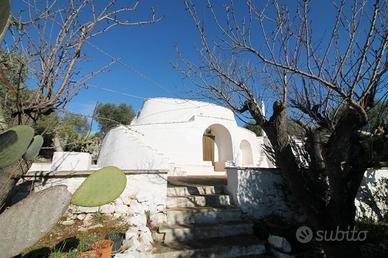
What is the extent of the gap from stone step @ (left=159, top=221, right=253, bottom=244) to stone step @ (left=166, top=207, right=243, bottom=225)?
0.16 metres

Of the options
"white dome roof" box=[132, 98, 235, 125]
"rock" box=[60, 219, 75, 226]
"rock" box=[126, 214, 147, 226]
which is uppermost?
"white dome roof" box=[132, 98, 235, 125]

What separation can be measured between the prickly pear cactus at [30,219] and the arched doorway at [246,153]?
14.2 meters

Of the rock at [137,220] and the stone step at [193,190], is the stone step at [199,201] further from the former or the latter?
the rock at [137,220]

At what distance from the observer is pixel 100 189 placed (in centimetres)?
290

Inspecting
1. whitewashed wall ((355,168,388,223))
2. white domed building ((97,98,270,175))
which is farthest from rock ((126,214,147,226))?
white domed building ((97,98,270,175))

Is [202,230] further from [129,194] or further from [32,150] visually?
[32,150]

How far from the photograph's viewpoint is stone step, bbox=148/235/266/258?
12.6 ft

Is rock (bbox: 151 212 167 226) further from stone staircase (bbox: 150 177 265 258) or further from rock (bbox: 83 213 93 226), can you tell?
rock (bbox: 83 213 93 226)

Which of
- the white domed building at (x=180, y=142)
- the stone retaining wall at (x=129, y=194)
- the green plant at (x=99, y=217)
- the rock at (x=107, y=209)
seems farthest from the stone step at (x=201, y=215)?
the white domed building at (x=180, y=142)

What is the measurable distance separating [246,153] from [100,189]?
14.0 meters

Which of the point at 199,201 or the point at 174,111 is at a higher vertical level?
the point at 174,111

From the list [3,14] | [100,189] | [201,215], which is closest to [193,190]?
[201,215]

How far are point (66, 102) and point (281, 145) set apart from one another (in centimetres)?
380

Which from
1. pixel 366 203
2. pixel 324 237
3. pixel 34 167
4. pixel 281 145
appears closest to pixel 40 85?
pixel 281 145
